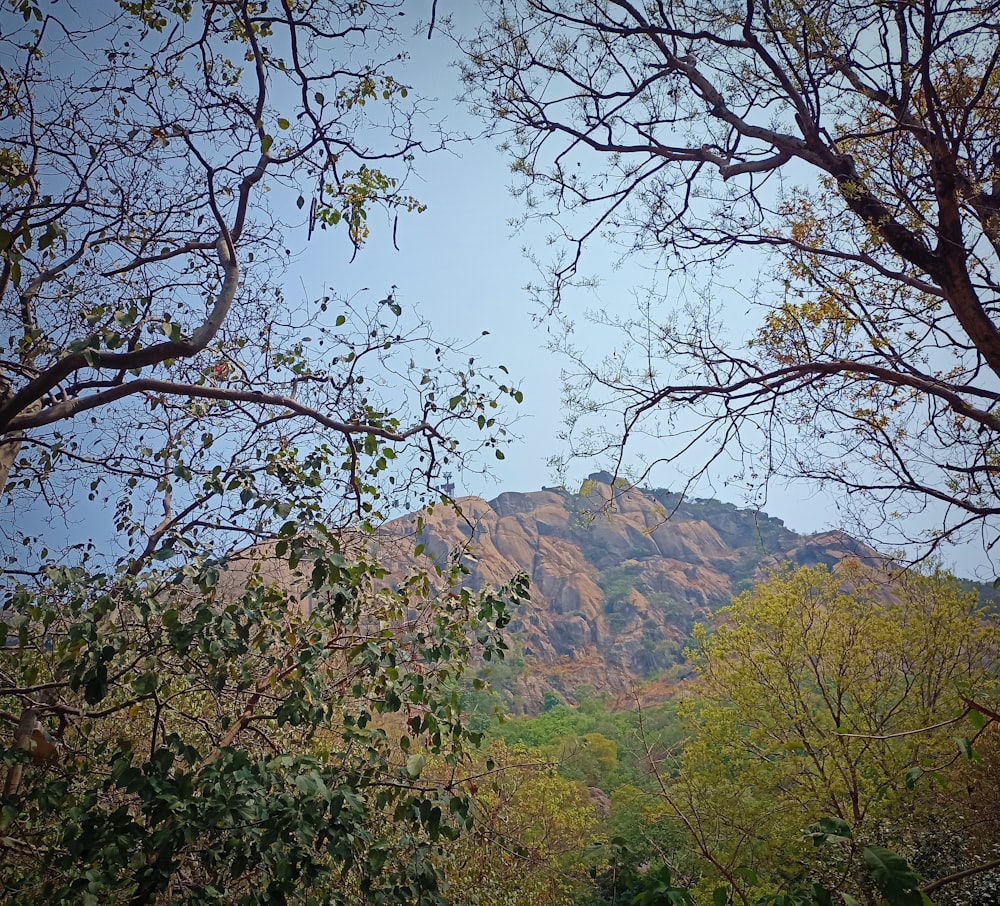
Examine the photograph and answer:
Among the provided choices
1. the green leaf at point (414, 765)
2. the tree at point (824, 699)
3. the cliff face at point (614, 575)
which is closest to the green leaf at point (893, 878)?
the green leaf at point (414, 765)

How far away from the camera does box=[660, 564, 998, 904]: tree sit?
939 cm

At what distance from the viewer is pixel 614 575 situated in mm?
62406

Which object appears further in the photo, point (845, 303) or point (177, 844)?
point (845, 303)

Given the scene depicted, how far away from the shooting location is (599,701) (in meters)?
40.8

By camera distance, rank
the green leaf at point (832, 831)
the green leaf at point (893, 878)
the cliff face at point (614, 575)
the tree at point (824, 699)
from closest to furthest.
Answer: the green leaf at point (893, 878) → the green leaf at point (832, 831) → the tree at point (824, 699) → the cliff face at point (614, 575)

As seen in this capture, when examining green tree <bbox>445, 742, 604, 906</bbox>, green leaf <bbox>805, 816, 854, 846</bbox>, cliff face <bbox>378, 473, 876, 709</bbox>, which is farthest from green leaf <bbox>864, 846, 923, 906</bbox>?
cliff face <bbox>378, 473, 876, 709</bbox>

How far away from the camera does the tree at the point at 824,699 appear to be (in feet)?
30.8

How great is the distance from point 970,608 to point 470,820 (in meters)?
11.5

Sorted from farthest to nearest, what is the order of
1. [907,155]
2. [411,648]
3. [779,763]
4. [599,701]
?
[599,701]
[779,763]
[907,155]
[411,648]

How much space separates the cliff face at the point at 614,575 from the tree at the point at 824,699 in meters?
30.1

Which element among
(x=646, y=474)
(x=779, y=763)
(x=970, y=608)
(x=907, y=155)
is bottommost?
(x=779, y=763)

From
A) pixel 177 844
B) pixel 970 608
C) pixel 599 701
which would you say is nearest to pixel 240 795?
pixel 177 844

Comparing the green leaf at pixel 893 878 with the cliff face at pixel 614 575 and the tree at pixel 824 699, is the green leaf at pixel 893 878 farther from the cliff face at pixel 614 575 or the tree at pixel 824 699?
the cliff face at pixel 614 575

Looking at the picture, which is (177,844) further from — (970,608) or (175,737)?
(970,608)
